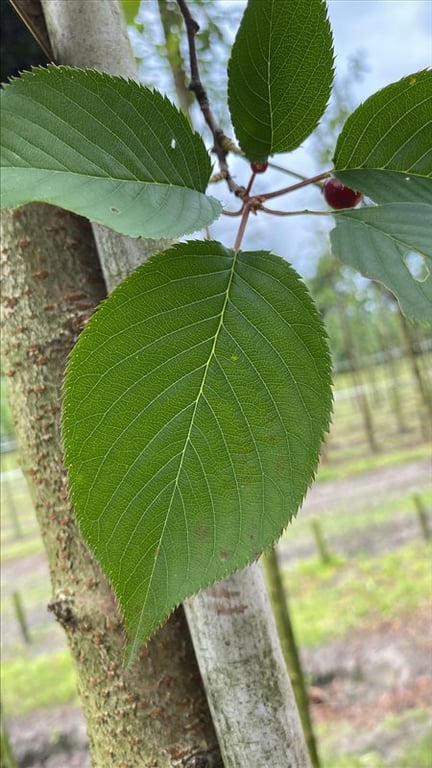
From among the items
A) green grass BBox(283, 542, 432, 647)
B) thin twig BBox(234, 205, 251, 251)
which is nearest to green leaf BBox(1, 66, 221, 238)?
thin twig BBox(234, 205, 251, 251)

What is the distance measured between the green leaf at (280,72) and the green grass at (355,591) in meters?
2.90

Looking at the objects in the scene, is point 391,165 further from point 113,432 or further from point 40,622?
point 40,622

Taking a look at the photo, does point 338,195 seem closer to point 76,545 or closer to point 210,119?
point 210,119

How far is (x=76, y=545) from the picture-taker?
374mm

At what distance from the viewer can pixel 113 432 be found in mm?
252

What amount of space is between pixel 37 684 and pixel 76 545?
270 cm

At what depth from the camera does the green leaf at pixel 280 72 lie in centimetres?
25

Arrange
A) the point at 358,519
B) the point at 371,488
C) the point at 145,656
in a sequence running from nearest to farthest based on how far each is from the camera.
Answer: the point at 145,656
the point at 358,519
the point at 371,488

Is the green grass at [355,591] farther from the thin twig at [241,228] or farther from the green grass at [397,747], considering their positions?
the thin twig at [241,228]

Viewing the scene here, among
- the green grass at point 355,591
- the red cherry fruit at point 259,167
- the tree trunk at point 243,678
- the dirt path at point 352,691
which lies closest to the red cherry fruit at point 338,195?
the red cherry fruit at point 259,167

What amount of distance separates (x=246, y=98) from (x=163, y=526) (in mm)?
168

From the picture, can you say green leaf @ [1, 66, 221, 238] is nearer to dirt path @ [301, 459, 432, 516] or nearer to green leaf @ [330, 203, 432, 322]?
green leaf @ [330, 203, 432, 322]

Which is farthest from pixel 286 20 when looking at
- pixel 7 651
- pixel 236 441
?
pixel 7 651

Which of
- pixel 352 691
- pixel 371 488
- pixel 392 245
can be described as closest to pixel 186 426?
pixel 392 245
